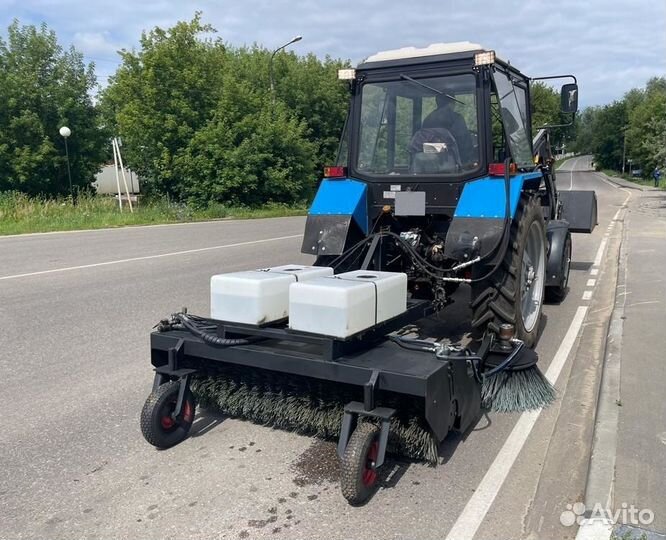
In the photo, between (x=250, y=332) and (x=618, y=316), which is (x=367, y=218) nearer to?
(x=250, y=332)

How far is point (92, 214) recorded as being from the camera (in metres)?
20.9

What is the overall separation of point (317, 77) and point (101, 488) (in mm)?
34258

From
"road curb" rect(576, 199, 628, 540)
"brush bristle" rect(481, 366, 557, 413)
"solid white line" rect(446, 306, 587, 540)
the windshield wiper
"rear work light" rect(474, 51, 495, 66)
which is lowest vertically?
"solid white line" rect(446, 306, 587, 540)

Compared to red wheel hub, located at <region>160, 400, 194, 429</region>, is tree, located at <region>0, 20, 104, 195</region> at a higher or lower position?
higher

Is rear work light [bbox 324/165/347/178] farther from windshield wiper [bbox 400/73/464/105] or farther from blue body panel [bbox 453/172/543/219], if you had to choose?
blue body panel [bbox 453/172/543/219]

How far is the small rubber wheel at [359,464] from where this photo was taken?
116 inches

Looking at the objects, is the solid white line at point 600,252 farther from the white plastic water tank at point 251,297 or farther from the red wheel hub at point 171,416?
the red wheel hub at point 171,416

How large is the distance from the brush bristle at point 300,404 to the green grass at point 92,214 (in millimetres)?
15407

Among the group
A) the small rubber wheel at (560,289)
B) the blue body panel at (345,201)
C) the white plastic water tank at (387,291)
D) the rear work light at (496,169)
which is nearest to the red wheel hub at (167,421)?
the white plastic water tank at (387,291)

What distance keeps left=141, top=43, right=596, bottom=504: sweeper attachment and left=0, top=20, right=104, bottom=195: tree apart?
86.4ft

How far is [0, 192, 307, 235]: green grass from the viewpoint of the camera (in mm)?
18547

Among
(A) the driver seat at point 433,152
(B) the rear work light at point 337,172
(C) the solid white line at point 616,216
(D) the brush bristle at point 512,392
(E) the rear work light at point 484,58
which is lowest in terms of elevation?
(C) the solid white line at point 616,216

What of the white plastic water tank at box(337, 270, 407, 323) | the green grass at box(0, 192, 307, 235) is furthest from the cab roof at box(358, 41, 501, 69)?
the green grass at box(0, 192, 307, 235)

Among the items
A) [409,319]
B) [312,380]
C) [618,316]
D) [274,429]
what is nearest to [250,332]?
[312,380]
